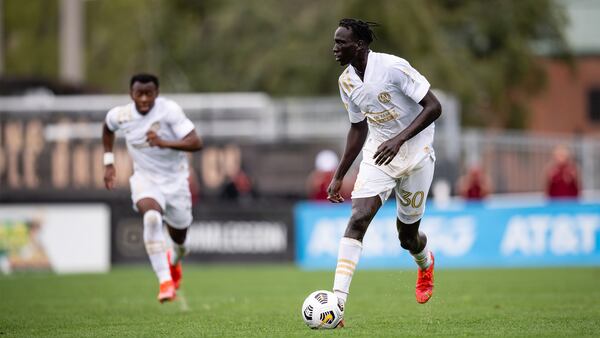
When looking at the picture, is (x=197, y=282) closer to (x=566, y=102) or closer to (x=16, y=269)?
(x=16, y=269)

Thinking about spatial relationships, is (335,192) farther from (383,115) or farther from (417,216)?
(417,216)

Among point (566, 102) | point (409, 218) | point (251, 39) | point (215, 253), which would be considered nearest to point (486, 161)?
point (215, 253)

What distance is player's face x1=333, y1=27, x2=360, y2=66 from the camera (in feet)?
34.2

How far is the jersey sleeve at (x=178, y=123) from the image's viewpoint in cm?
1344

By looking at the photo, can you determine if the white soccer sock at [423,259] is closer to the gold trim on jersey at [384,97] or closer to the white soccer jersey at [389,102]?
the white soccer jersey at [389,102]

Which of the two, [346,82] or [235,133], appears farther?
[235,133]

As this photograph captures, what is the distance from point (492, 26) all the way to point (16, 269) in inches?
767

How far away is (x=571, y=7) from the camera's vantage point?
51.6 m

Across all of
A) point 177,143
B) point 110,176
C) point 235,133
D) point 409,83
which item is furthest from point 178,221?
point 235,133

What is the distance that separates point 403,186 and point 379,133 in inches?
21.6

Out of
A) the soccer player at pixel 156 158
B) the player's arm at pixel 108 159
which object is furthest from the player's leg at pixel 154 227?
the player's arm at pixel 108 159

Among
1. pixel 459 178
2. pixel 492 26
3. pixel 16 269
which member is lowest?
pixel 16 269

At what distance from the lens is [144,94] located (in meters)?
13.5

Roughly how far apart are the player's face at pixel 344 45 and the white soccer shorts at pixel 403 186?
1043 mm
